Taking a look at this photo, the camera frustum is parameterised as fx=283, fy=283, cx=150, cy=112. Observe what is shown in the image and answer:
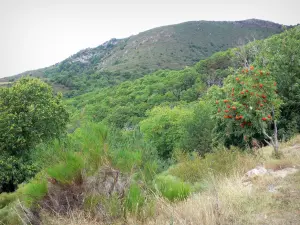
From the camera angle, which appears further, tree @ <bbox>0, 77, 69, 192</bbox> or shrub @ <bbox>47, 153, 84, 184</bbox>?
tree @ <bbox>0, 77, 69, 192</bbox>

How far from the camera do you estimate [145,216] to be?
4.21 m

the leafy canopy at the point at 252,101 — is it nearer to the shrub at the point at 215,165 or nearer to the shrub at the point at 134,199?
the shrub at the point at 215,165

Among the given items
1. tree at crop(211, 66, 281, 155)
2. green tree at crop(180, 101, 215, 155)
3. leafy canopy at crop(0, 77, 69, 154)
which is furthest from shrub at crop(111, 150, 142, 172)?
green tree at crop(180, 101, 215, 155)

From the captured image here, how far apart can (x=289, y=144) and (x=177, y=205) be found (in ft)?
26.5

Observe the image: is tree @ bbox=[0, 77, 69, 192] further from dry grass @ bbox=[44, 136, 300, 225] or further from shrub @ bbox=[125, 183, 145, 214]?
dry grass @ bbox=[44, 136, 300, 225]

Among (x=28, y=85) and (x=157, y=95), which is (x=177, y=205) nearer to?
(x=28, y=85)

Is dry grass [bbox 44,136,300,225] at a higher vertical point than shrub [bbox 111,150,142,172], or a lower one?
lower

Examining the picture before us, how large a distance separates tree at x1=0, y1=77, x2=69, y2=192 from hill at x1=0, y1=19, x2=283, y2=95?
77129 mm

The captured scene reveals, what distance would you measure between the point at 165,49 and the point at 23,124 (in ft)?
351

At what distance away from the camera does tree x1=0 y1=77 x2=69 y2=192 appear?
16484 millimetres

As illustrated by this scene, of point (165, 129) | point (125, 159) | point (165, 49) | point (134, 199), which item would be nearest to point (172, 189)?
point (134, 199)

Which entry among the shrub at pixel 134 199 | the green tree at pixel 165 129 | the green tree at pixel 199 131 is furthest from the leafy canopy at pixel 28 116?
the green tree at pixel 165 129

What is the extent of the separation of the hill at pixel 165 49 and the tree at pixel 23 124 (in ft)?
253

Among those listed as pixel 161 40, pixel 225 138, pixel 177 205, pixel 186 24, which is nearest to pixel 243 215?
pixel 177 205
